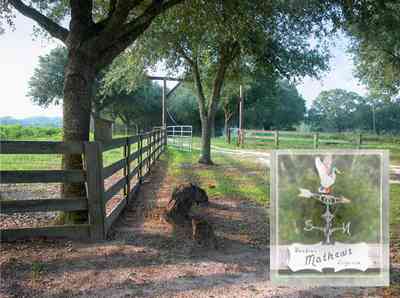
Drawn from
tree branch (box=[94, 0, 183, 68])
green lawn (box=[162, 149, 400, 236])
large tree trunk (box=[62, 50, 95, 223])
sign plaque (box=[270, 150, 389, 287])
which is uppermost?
tree branch (box=[94, 0, 183, 68])

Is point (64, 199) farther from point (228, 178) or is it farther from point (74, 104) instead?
point (228, 178)

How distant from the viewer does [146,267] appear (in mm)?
3268

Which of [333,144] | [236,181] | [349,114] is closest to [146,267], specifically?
[236,181]

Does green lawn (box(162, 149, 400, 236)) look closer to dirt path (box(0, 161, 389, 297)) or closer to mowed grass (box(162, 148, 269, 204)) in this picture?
mowed grass (box(162, 148, 269, 204))

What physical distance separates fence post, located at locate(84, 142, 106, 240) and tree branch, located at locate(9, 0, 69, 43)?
1608 millimetres

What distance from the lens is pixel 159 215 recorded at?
5230 millimetres

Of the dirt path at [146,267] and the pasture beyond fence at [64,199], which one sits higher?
the pasture beyond fence at [64,199]

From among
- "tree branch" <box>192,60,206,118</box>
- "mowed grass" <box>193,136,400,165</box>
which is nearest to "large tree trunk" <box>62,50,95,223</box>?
"tree branch" <box>192,60,206,118</box>

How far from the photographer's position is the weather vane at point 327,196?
42.9 inches

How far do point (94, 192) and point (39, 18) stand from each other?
2273 mm

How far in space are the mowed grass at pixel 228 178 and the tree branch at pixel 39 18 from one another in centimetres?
377

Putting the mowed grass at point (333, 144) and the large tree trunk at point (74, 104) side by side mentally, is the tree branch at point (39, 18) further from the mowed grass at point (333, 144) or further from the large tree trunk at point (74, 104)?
the mowed grass at point (333, 144)

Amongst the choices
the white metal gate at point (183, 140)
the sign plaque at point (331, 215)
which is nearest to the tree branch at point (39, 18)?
the sign plaque at point (331, 215)

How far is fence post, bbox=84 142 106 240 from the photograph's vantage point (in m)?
4.05
